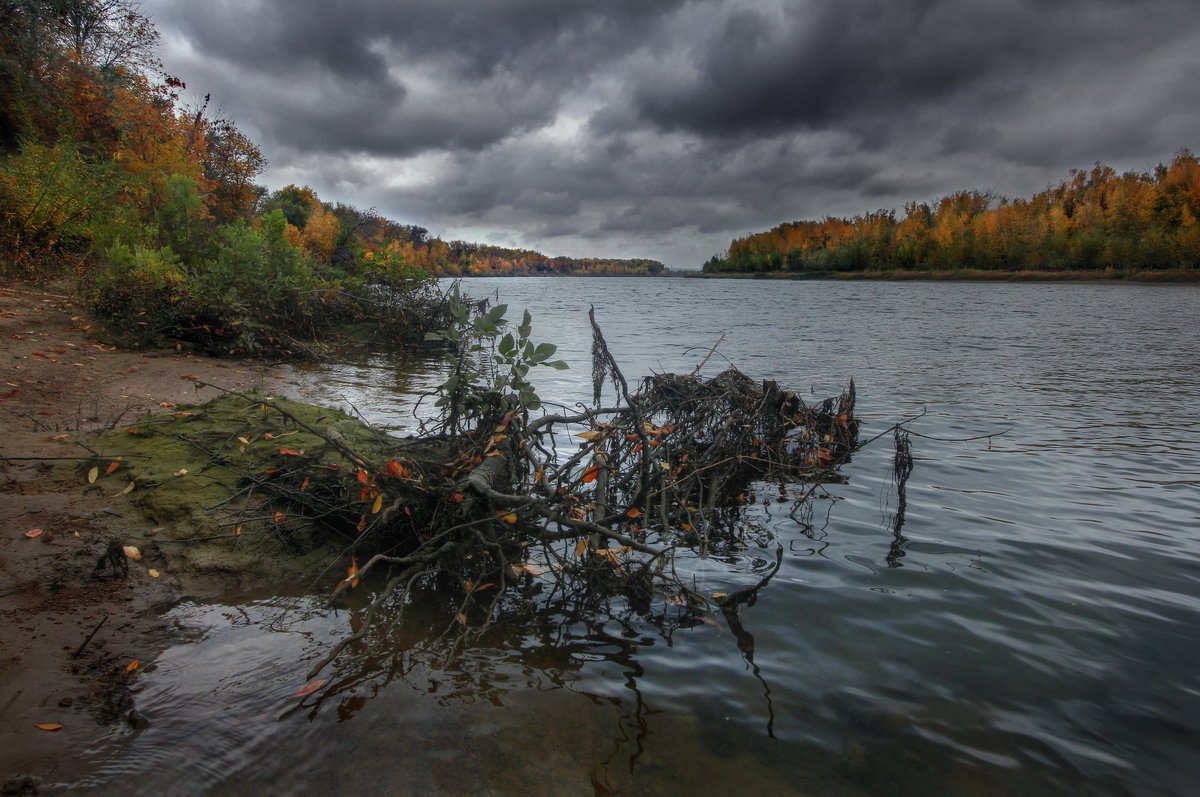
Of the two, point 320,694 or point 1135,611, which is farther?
point 1135,611

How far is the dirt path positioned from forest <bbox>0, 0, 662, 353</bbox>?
4595 millimetres

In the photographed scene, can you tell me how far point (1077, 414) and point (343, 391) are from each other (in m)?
13.1

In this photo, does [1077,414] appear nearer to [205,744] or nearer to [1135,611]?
[1135,611]

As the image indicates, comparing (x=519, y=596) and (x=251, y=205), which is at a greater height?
(x=251, y=205)

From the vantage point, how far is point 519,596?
410cm

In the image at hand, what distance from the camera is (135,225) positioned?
13.9 m

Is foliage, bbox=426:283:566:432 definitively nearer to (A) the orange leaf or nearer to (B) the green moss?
(B) the green moss

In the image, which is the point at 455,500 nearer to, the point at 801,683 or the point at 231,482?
the point at 231,482

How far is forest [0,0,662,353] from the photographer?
10992mm

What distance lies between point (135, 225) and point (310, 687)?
15249 millimetres

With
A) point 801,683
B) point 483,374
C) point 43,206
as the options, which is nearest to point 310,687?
point 483,374

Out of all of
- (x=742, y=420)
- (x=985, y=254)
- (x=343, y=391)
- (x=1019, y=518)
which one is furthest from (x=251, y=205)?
(x=985, y=254)

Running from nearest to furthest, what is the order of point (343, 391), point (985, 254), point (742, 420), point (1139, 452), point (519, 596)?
point (519, 596), point (742, 420), point (1139, 452), point (343, 391), point (985, 254)

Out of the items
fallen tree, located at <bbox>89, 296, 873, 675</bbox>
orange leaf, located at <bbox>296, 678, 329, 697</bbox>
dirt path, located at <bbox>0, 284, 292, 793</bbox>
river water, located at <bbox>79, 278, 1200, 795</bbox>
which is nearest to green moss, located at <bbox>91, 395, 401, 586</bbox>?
fallen tree, located at <bbox>89, 296, 873, 675</bbox>
